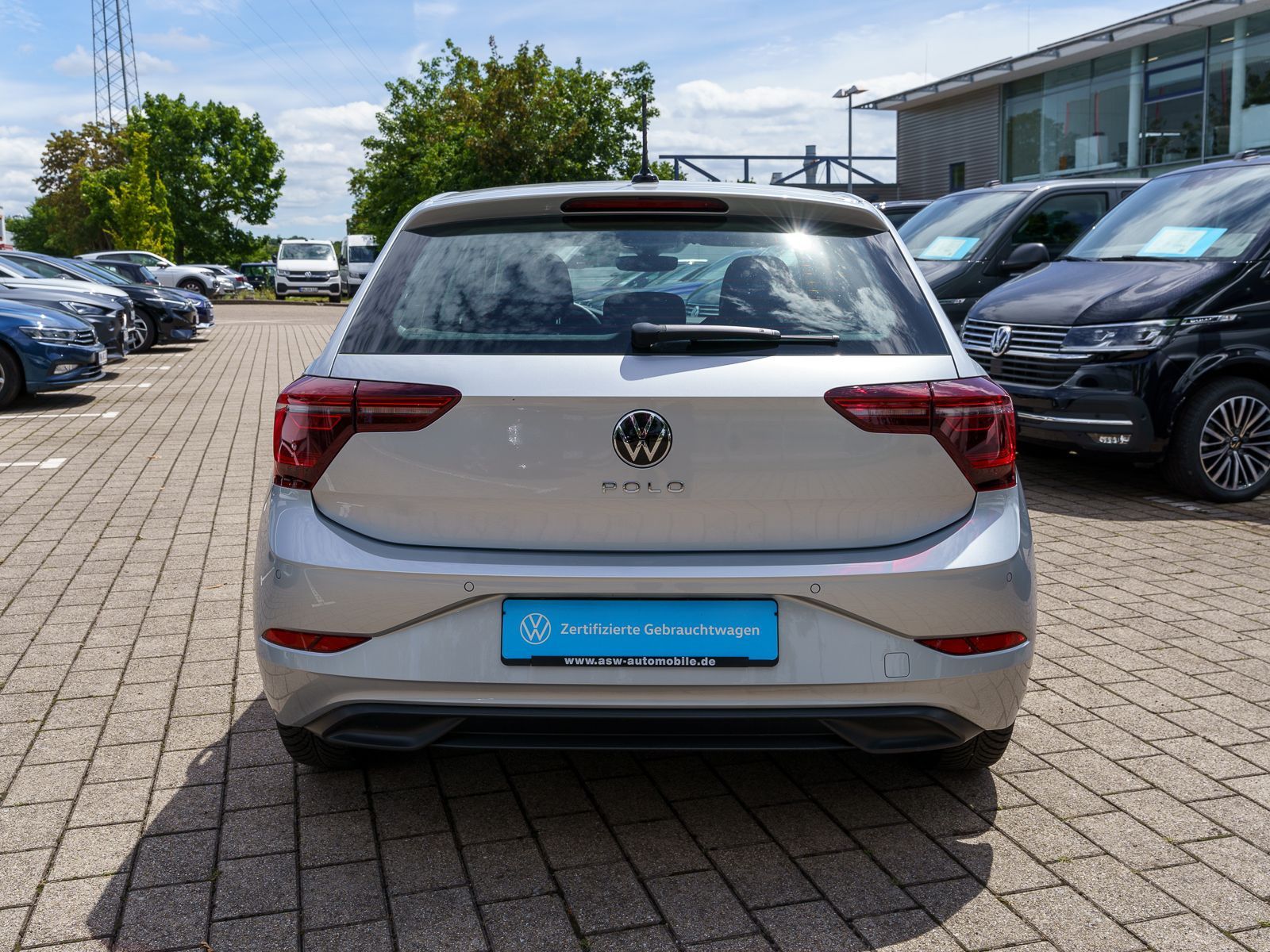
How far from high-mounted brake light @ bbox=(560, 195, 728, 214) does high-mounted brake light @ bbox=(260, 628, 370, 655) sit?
1.22 m

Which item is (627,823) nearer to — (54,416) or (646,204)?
(646,204)

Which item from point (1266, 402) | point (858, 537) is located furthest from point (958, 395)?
point (1266, 402)

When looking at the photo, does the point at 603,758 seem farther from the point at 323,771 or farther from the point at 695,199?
the point at 695,199

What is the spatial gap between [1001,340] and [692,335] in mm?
6028

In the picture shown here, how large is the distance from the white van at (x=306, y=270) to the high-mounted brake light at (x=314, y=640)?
41.6m

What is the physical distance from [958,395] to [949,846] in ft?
3.75

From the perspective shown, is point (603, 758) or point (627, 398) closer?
point (627, 398)

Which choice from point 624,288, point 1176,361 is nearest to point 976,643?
point 624,288

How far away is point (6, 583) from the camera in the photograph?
589 centimetres

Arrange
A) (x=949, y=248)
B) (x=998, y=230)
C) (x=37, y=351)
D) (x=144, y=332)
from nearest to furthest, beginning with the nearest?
1. (x=998, y=230)
2. (x=949, y=248)
3. (x=37, y=351)
4. (x=144, y=332)

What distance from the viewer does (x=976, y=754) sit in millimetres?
3479

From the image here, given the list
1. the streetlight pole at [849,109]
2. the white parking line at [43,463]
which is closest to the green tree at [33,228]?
the streetlight pole at [849,109]

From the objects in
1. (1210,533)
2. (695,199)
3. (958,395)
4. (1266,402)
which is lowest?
(1210,533)

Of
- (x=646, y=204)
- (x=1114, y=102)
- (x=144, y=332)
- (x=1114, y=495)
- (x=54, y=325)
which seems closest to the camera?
(x=646, y=204)
